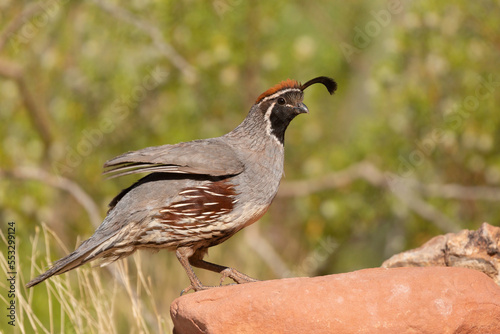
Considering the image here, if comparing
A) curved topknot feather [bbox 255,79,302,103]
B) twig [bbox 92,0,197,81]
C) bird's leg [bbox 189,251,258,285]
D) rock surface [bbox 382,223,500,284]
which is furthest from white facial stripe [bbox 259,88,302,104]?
twig [bbox 92,0,197,81]

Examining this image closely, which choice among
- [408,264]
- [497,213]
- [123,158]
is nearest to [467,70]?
[497,213]

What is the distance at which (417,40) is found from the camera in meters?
7.80

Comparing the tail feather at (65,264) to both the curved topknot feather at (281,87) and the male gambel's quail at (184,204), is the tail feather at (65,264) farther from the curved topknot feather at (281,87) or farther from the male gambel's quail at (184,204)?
the curved topknot feather at (281,87)

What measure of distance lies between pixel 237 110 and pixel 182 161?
4.61 metres

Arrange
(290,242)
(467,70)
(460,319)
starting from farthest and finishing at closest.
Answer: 1. (290,242)
2. (467,70)
3. (460,319)

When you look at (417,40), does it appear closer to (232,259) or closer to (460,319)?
(232,259)

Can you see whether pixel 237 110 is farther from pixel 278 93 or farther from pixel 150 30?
pixel 278 93

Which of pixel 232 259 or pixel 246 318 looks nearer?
pixel 246 318

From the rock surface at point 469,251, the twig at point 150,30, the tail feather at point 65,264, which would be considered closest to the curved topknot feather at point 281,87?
the rock surface at point 469,251

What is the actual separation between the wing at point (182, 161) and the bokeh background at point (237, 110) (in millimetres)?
3331

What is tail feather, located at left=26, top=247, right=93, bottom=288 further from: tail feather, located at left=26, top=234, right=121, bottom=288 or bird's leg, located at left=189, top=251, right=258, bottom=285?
bird's leg, located at left=189, top=251, right=258, bottom=285

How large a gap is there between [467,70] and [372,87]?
Answer: 1.03 m

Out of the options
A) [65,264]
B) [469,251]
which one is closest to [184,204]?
[65,264]

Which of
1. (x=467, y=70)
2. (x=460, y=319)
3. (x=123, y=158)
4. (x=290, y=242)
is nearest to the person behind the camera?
(x=460, y=319)
